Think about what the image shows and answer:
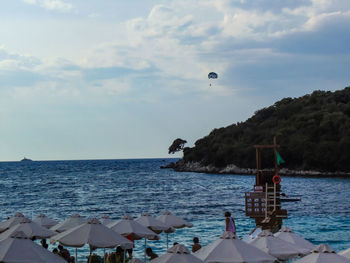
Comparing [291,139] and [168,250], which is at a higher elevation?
[291,139]

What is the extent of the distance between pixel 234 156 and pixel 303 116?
2183 cm

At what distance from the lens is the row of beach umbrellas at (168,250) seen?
1116 centimetres

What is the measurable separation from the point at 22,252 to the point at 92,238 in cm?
302

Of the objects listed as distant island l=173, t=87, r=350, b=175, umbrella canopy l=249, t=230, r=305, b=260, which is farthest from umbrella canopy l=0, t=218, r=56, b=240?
distant island l=173, t=87, r=350, b=175

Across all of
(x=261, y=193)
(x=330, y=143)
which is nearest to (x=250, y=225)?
(x=261, y=193)

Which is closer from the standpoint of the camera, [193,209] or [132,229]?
[132,229]

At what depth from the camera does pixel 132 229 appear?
16.7 metres

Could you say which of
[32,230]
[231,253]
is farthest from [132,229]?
[231,253]

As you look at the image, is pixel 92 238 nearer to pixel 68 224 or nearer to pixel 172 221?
pixel 68 224

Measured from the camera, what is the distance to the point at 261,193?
31031 millimetres

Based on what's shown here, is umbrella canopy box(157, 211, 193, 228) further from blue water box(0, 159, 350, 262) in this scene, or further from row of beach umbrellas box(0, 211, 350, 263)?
blue water box(0, 159, 350, 262)

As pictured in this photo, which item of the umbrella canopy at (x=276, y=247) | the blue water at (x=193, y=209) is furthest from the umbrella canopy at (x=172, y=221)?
the blue water at (x=193, y=209)

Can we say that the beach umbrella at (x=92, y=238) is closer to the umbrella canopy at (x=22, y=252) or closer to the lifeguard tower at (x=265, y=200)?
the umbrella canopy at (x=22, y=252)

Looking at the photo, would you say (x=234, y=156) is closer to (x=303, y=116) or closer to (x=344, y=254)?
(x=303, y=116)
